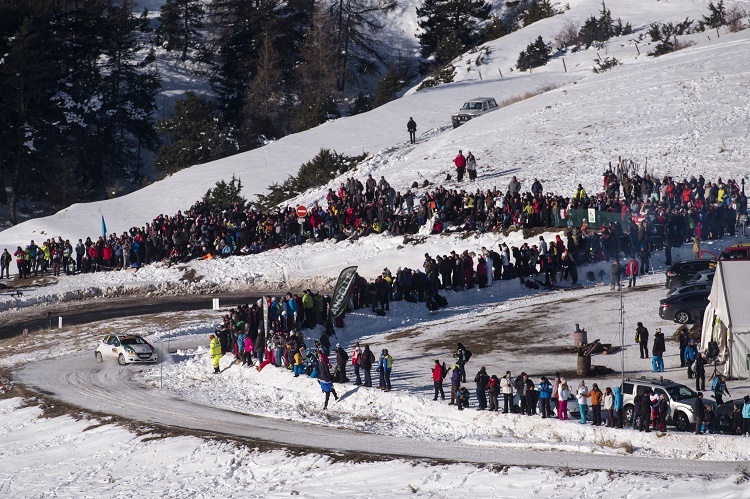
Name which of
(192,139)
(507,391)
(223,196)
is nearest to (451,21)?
(192,139)

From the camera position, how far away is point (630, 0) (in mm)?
89312

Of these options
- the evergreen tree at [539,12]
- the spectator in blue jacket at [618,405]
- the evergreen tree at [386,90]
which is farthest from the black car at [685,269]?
the evergreen tree at [539,12]

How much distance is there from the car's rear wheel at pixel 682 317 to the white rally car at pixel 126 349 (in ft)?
57.8

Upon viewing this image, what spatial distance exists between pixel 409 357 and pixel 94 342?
13.3 m

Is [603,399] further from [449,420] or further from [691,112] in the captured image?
[691,112]

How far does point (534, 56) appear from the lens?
3140 inches

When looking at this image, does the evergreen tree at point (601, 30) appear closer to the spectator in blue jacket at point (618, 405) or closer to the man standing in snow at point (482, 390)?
the man standing in snow at point (482, 390)

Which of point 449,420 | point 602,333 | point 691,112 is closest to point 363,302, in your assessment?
point 602,333

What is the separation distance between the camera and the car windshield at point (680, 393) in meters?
24.8

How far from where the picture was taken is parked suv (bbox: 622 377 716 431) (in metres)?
24.3

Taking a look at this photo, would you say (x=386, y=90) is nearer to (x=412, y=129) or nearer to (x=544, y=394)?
(x=412, y=129)

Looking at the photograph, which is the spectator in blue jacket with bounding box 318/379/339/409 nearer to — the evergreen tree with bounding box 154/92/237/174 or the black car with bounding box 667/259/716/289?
the black car with bounding box 667/259/716/289

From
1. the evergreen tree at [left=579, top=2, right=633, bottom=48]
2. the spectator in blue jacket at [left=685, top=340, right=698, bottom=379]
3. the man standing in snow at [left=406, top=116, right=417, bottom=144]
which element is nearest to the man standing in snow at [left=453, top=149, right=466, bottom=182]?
the man standing in snow at [left=406, top=116, right=417, bottom=144]

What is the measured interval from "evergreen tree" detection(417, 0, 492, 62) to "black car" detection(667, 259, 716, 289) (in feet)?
190
